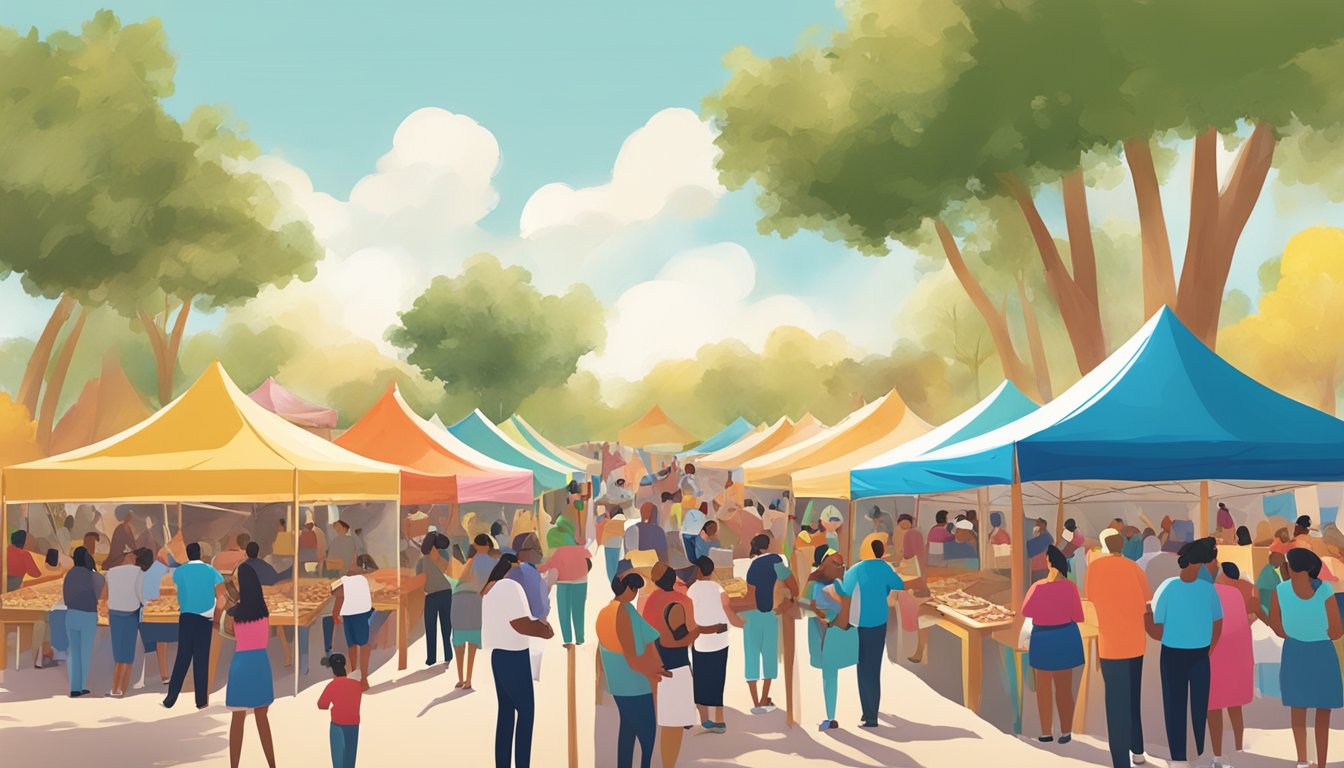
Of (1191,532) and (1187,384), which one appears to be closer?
(1187,384)

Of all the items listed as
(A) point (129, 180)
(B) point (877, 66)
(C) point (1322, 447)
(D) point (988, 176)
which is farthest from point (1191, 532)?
(A) point (129, 180)

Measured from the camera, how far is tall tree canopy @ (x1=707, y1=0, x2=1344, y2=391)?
66.4ft

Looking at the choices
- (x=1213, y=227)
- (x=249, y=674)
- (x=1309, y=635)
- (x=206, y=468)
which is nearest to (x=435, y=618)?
(x=206, y=468)

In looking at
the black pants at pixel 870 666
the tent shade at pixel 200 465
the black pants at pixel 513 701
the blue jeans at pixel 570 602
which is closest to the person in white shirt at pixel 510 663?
the black pants at pixel 513 701

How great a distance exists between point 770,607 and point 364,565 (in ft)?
21.7

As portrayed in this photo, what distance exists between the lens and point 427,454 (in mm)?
21734

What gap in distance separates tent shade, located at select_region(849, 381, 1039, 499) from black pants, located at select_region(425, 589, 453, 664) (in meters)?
5.29

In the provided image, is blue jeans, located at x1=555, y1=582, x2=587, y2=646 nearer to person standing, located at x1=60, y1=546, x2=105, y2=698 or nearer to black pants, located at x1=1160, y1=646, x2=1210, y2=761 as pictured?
person standing, located at x1=60, y1=546, x2=105, y2=698

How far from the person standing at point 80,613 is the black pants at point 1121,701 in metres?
10.3

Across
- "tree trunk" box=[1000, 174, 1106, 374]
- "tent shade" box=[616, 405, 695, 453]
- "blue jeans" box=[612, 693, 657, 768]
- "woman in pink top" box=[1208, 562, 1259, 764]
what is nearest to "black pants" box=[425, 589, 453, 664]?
"blue jeans" box=[612, 693, 657, 768]

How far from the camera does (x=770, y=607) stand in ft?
41.2

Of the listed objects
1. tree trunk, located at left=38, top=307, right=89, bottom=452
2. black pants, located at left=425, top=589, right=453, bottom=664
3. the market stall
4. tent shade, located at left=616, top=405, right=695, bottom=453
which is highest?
tree trunk, located at left=38, top=307, right=89, bottom=452

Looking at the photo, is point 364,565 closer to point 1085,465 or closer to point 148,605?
point 148,605

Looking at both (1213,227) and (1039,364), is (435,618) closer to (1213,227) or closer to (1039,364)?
(1213,227)
